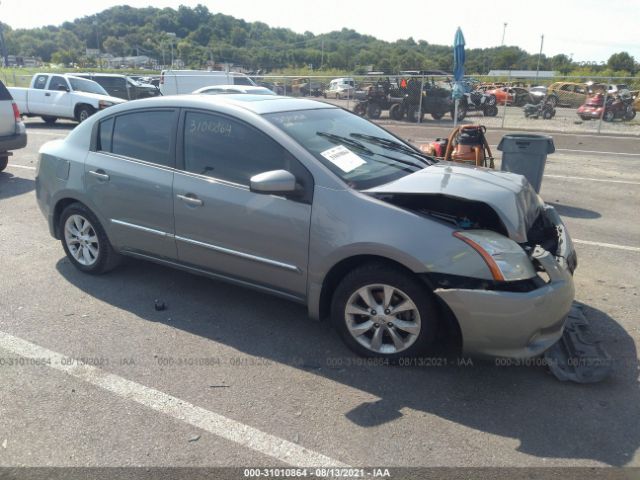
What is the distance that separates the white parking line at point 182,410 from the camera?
2615 mm

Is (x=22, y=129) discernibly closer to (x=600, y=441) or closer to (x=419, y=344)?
(x=419, y=344)

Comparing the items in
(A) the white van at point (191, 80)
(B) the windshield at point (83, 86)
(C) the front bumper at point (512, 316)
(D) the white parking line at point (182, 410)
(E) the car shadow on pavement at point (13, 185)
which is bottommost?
(D) the white parking line at point (182, 410)

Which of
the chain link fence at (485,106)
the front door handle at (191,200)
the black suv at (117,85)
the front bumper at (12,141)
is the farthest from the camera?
the black suv at (117,85)

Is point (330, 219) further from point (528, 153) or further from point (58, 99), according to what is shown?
point (58, 99)

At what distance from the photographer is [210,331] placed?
152 inches

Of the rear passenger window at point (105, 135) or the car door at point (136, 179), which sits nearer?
the car door at point (136, 179)

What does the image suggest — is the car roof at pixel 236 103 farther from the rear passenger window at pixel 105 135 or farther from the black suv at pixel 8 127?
the black suv at pixel 8 127

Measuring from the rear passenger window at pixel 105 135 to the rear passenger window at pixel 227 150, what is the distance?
947 millimetres

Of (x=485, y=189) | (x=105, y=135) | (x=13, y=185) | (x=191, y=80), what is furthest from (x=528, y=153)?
(x=191, y=80)

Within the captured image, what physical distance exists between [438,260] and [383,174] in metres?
0.95

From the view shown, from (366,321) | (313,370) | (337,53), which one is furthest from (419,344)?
(337,53)

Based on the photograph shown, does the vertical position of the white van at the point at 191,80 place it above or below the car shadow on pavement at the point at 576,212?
above

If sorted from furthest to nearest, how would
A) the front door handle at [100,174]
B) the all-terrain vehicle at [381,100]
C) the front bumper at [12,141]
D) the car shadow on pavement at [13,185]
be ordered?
1. the all-terrain vehicle at [381,100]
2. the front bumper at [12,141]
3. the car shadow on pavement at [13,185]
4. the front door handle at [100,174]

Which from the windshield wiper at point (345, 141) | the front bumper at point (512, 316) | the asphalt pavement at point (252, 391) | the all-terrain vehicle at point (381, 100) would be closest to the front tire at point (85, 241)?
the asphalt pavement at point (252, 391)
